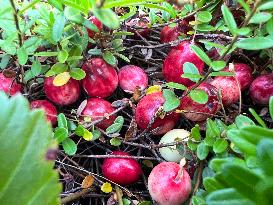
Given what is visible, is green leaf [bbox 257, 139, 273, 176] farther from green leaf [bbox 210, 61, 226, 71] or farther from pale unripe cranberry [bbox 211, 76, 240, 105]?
pale unripe cranberry [bbox 211, 76, 240, 105]

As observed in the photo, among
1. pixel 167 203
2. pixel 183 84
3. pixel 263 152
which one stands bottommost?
pixel 167 203

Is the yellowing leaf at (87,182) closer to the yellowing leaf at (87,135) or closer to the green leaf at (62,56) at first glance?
the yellowing leaf at (87,135)

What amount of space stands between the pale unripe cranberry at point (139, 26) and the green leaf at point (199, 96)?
29 centimetres

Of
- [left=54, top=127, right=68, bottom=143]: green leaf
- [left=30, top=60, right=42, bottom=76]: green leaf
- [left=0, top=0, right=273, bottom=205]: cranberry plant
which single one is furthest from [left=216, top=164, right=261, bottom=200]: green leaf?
[left=30, top=60, right=42, bottom=76]: green leaf

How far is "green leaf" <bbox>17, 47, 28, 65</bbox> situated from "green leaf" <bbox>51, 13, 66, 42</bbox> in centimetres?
8

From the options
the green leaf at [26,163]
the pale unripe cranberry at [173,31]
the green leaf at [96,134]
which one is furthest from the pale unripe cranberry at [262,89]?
the green leaf at [26,163]

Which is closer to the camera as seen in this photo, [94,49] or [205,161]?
[205,161]

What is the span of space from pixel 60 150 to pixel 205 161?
33 cm

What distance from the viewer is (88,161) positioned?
107 centimetres

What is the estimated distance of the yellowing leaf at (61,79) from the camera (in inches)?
40.4

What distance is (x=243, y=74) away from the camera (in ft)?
3.61

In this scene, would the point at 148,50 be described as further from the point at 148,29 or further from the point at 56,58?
the point at 56,58

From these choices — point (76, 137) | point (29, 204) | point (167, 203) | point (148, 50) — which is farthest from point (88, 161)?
point (29, 204)

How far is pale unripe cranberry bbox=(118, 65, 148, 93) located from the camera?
1114 mm
